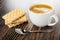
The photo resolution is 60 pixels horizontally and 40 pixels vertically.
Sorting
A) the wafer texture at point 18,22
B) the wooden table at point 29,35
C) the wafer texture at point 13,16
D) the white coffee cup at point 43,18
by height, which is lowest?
the wooden table at point 29,35

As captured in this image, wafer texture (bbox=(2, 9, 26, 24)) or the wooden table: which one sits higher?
wafer texture (bbox=(2, 9, 26, 24))

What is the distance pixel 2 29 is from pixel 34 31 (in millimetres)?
132

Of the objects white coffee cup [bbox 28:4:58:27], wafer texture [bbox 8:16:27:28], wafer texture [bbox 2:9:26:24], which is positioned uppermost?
white coffee cup [bbox 28:4:58:27]

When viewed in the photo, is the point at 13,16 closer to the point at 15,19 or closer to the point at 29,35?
the point at 15,19

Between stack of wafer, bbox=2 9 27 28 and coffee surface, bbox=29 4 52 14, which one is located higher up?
coffee surface, bbox=29 4 52 14

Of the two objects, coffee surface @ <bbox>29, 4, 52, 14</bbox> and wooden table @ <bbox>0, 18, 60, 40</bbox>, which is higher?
coffee surface @ <bbox>29, 4, 52, 14</bbox>

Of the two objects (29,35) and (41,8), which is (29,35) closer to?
(29,35)

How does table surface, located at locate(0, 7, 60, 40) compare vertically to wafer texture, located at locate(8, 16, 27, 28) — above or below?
below

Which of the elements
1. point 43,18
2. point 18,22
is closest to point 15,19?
point 18,22

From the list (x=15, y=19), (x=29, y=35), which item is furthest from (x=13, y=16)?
(x=29, y=35)

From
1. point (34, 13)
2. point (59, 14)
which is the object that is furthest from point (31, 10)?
point (59, 14)

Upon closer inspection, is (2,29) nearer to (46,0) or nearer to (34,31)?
(34,31)

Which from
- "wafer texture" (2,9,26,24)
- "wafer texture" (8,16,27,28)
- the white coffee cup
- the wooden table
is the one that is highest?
the white coffee cup

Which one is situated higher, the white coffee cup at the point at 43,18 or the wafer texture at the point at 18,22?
the white coffee cup at the point at 43,18
